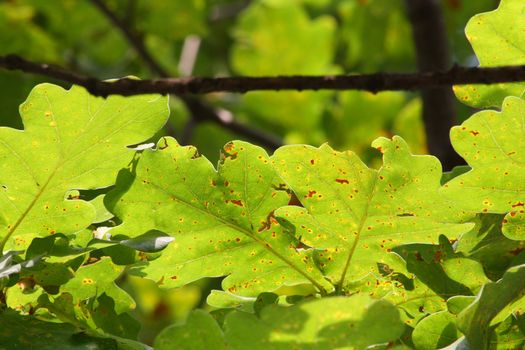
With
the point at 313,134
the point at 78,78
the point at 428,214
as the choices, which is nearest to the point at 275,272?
the point at 428,214

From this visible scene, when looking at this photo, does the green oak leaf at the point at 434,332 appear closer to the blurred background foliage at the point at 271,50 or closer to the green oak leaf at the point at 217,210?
the green oak leaf at the point at 217,210

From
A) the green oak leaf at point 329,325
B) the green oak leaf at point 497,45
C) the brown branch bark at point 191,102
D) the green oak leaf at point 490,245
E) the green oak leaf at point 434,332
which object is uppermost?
the green oak leaf at point 497,45

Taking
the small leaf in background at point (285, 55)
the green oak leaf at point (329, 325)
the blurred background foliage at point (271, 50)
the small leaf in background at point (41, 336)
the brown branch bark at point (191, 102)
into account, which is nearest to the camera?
the green oak leaf at point (329, 325)

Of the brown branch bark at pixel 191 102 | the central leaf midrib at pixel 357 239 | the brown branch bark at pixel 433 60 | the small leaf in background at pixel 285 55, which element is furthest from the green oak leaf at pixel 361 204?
the small leaf in background at pixel 285 55

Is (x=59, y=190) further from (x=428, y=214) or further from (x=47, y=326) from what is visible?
(x=428, y=214)

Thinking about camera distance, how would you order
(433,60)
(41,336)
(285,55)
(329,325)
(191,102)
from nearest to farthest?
1. (329,325)
2. (41,336)
3. (433,60)
4. (191,102)
5. (285,55)

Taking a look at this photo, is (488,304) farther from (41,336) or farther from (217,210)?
(41,336)

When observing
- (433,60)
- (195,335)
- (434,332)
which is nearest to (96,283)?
(195,335)
